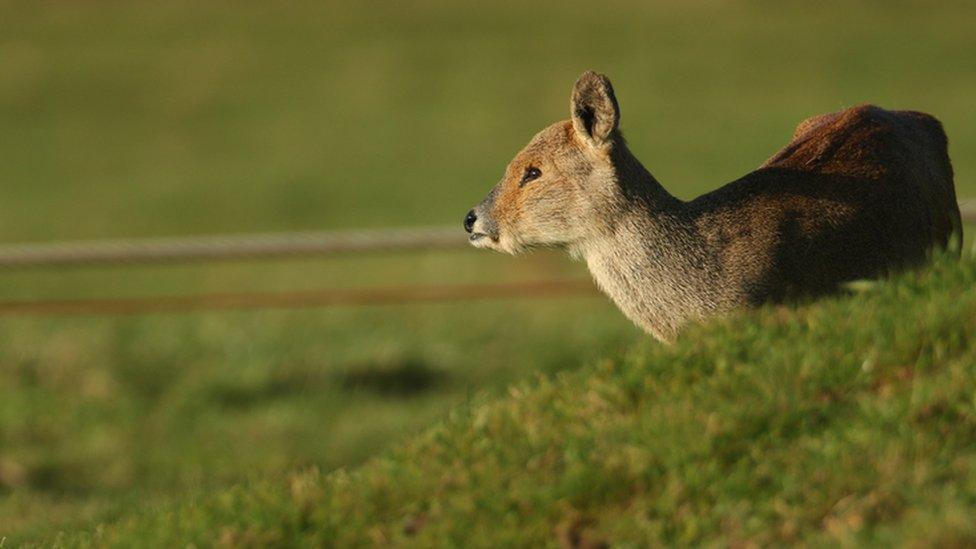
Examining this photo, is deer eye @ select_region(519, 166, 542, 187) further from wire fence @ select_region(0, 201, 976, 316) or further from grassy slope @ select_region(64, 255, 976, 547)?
wire fence @ select_region(0, 201, 976, 316)

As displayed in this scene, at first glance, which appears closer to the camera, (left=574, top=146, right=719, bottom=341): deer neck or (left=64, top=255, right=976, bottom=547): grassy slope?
(left=64, top=255, right=976, bottom=547): grassy slope

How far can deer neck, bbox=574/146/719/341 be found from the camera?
21.6 feet

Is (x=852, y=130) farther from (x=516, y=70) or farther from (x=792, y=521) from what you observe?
(x=516, y=70)

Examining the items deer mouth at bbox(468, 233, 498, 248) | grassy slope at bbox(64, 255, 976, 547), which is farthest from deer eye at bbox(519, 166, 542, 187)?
grassy slope at bbox(64, 255, 976, 547)

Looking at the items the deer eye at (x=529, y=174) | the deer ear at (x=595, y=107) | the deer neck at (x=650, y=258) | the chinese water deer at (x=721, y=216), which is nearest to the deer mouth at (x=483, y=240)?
the chinese water deer at (x=721, y=216)

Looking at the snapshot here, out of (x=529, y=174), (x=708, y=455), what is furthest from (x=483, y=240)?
(x=708, y=455)

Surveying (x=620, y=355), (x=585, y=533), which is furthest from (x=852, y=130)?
(x=585, y=533)

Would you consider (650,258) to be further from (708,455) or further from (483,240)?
(708,455)

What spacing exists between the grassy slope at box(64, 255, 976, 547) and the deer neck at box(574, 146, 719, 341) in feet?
1.76

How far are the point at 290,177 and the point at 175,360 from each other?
64.7 feet

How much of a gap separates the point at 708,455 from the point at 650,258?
1612 millimetres

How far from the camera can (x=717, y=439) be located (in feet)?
17.1

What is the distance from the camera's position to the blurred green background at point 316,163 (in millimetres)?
12070

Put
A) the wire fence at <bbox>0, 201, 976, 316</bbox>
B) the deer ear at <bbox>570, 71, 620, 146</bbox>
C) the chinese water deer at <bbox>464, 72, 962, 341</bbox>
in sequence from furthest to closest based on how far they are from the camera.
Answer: the wire fence at <bbox>0, 201, 976, 316</bbox> < the deer ear at <bbox>570, 71, 620, 146</bbox> < the chinese water deer at <bbox>464, 72, 962, 341</bbox>
